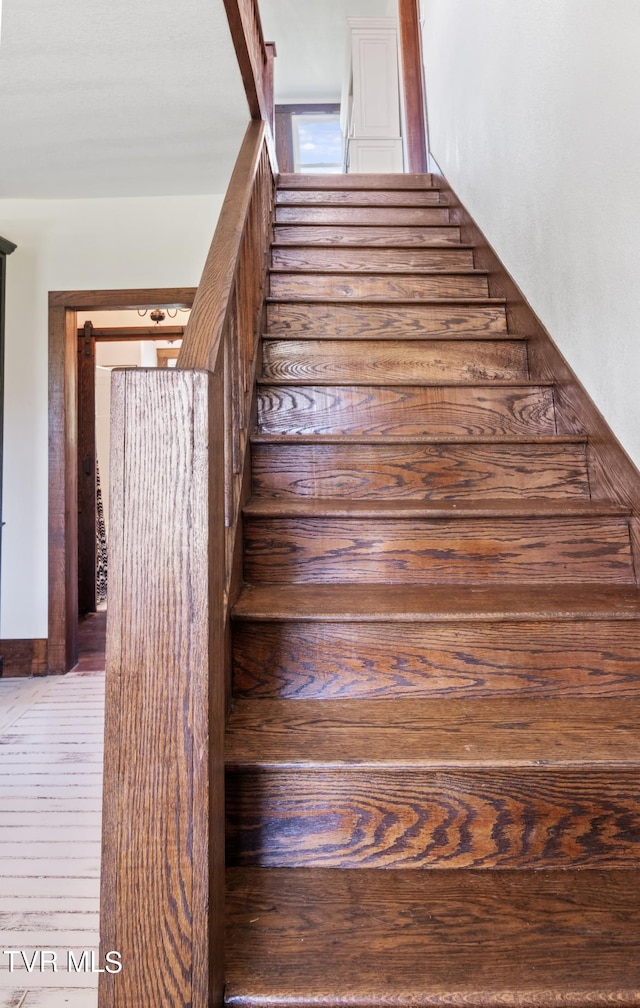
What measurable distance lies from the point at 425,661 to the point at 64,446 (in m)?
2.54

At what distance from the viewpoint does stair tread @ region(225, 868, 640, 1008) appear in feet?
2.20

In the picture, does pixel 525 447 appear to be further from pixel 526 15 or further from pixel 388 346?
pixel 526 15

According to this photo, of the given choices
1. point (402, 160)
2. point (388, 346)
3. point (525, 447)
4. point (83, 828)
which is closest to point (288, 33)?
point (402, 160)

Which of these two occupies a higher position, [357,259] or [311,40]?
[311,40]

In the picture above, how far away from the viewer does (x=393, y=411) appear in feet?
5.60

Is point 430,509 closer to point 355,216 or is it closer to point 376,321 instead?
point 376,321

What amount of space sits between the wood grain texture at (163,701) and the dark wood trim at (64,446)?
2572 mm

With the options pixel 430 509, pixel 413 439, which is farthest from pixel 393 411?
pixel 430 509

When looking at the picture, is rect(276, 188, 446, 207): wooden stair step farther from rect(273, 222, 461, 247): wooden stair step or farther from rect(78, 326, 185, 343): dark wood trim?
rect(78, 326, 185, 343): dark wood trim

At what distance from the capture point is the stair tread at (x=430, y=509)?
1.32m

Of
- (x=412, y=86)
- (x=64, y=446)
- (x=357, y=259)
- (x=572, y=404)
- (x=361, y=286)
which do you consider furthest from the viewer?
(x=412, y=86)

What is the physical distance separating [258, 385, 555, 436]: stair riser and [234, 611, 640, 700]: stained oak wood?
29.9 inches

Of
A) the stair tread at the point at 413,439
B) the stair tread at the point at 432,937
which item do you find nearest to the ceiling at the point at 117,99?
the stair tread at the point at 413,439

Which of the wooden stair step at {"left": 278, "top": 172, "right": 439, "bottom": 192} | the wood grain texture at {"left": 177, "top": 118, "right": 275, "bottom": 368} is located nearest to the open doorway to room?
the wooden stair step at {"left": 278, "top": 172, "right": 439, "bottom": 192}
